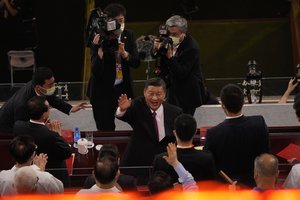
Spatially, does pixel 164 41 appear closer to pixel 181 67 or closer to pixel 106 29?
pixel 181 67

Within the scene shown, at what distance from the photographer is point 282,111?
23.6 ft

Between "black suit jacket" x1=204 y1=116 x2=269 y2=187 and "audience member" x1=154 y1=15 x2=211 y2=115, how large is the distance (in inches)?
55.1

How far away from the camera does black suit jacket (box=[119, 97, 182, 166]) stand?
5.29 m

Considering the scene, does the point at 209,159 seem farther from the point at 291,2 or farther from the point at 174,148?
the point at 291,2

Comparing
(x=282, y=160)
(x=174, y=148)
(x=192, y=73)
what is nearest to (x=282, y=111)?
(x=192, y=73)

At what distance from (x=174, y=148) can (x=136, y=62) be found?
1915 mm

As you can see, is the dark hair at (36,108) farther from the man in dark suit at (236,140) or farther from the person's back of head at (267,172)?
the person's back of head at (267,172)

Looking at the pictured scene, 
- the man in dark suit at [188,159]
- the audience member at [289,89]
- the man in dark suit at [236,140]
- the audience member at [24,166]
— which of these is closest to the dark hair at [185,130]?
the man in dark suit at [188,159]

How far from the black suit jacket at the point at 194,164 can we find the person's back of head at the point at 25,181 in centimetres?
81

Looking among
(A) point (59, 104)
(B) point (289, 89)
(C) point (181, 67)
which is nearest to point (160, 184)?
(C) point (181, 67)

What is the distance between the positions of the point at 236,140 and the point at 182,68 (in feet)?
4.94

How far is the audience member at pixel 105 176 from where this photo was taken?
417 centimetres

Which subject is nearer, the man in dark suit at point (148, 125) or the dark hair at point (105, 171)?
the dark hair at point (105, 171)

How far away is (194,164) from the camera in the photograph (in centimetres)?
455
